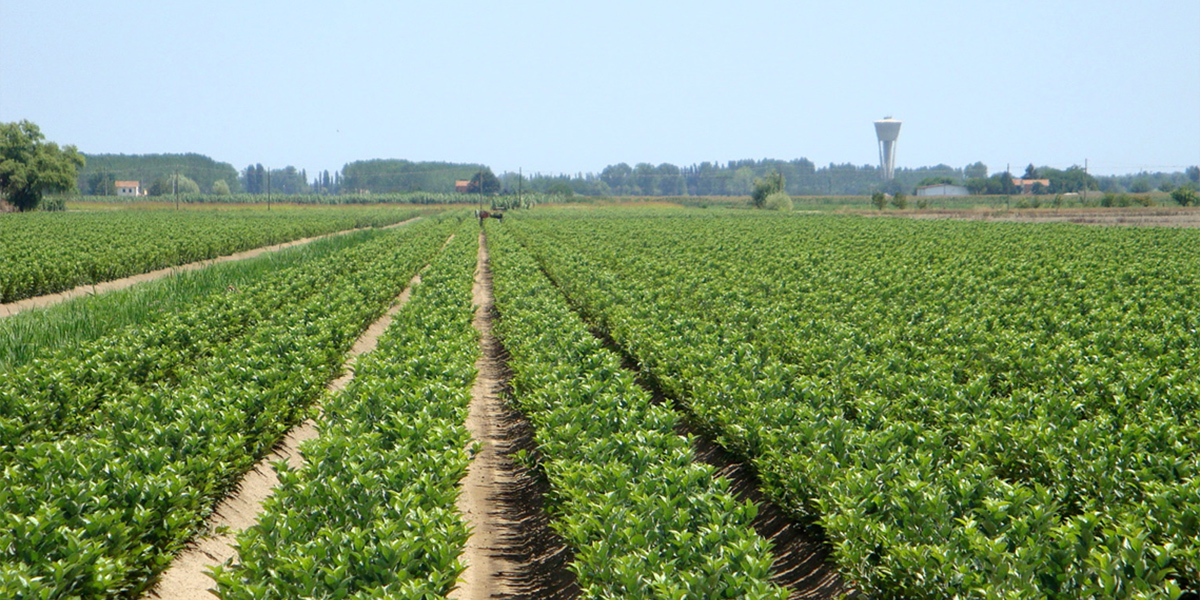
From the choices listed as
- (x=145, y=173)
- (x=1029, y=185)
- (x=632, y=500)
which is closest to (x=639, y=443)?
(x=632, y=500)

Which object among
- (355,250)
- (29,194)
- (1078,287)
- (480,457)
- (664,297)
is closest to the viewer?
(480,457)

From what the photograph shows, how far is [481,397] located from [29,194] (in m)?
75.4

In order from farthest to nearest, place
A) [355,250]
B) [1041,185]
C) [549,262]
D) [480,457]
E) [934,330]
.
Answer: [1041,185] < [355,250] < [549,262] < [934,330] < [480,457]

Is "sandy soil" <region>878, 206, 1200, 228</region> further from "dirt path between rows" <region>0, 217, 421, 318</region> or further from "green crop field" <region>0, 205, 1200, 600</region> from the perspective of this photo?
"dirt path between rows" <region>0, 217, 421, 318</region>

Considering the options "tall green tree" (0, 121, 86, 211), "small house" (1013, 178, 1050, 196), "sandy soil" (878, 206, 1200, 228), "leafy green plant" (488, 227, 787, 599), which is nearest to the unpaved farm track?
"leafy green plant" (488, 227, 787, 599)

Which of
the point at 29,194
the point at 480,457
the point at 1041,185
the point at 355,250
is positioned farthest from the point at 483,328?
the point at 1041,185

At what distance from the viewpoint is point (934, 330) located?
12.7 metres

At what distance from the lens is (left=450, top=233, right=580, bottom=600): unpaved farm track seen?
6184 millimetres

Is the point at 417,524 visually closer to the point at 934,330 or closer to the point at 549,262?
the point at 934,330

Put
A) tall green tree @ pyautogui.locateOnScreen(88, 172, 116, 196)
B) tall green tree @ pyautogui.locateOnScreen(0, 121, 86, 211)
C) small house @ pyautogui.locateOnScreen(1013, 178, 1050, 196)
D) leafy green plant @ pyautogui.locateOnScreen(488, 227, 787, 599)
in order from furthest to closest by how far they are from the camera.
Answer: tall green tree @ pyautogui.locateOnScreen(88, 172, 116, 196)
small house @ pyautogui.locateOnScreen(1013, 178, 1050, 196)
tall green tree @ pyautogui.locateOnScreen(0, 121, 86, 211)
leafy green plant @ pyautogui.locateOnScreen(488, 227, 787, 599)

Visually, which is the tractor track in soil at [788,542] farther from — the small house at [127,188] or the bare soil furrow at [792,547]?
the small house at [127,188]

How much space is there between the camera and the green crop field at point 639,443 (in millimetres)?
4566

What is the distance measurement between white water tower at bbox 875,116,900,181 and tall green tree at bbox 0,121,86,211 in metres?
167

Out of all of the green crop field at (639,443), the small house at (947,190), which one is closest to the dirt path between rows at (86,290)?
the green crop field at (639,443)
